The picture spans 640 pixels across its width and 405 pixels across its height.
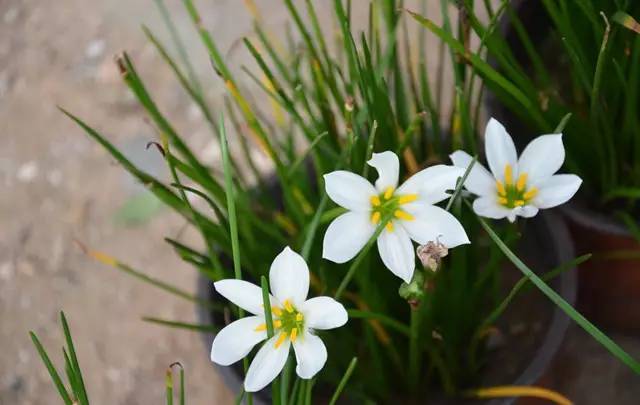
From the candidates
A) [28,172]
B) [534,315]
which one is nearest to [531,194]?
[534,315]

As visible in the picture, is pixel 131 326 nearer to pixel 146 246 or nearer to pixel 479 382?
pixel 146 246

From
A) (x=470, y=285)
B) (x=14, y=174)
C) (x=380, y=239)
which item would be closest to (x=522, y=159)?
(x=380, y=239)

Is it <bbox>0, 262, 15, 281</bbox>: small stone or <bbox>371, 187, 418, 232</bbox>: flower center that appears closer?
<bbox>371, 187, 418, 232</bbox>: flower center

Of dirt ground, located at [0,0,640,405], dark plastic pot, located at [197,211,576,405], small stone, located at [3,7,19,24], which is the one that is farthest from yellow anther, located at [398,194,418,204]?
small stone, located at [3,7,19,24]

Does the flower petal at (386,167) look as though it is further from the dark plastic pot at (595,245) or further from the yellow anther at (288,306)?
the dark plastic pot at (595,245)

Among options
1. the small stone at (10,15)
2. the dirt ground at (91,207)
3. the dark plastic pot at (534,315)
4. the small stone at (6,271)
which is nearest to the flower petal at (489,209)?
the dark plastic pot at (534,315)

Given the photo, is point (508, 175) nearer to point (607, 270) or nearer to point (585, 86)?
point (585, 86)

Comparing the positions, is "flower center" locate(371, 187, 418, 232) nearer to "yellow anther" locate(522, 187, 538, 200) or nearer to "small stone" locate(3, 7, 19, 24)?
"yellow anther" locate(522, 187, 538, 200)
